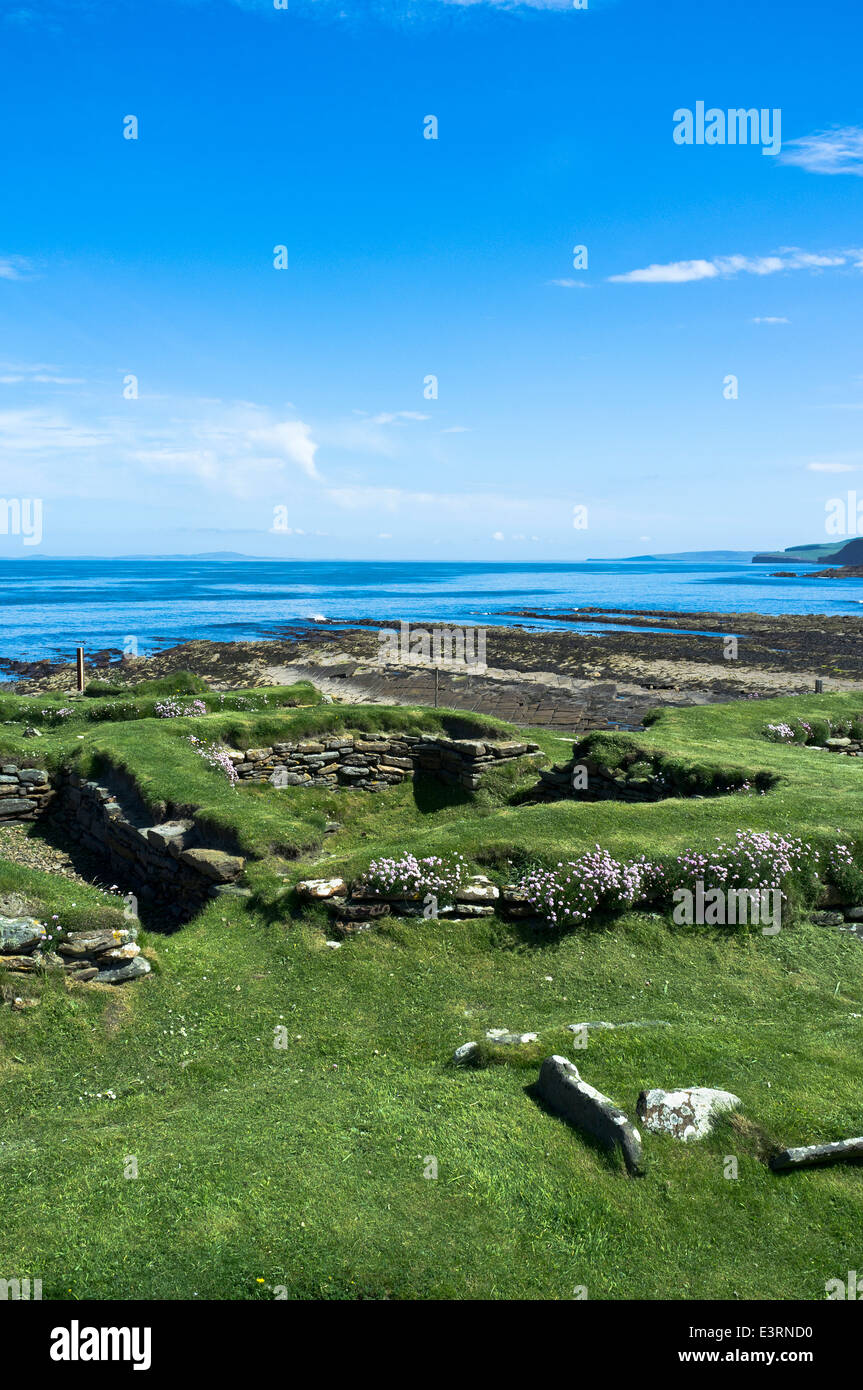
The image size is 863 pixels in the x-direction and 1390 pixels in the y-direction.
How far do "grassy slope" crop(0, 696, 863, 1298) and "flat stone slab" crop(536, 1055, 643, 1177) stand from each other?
0.60 feet

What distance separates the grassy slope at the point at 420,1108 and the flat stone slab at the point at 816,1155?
0.48 ft

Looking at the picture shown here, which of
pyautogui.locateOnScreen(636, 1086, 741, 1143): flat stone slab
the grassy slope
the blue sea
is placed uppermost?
the blue sea

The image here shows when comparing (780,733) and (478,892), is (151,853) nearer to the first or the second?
(478,892)

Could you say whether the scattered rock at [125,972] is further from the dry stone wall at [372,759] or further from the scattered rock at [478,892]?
the dry stone wall at [372,759]

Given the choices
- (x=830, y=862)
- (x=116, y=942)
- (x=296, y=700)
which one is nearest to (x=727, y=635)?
(x=296, y=700)

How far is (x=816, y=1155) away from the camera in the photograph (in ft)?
23.3

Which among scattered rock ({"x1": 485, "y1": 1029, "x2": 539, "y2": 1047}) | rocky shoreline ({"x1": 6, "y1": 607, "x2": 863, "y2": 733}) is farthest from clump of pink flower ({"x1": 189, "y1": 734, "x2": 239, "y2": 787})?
rocky shoreline ({"x1": 6, "y1": 607, "x2": 863, "y2": 733})

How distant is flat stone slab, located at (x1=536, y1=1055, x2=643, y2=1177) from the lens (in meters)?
7.09

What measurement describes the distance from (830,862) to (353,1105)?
9271mm

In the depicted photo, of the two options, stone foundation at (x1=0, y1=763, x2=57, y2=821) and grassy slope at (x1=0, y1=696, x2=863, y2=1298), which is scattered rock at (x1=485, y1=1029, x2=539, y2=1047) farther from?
stone foundation at (x1=0, y1=763, x2=57, y2=821)

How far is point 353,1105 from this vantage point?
8.19 m
